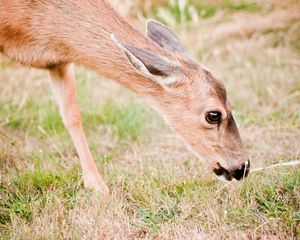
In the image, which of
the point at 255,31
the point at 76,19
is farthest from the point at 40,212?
the point at 255,31

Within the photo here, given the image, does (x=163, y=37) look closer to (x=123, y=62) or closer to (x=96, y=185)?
(x=123, y=62)

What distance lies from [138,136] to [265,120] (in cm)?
155

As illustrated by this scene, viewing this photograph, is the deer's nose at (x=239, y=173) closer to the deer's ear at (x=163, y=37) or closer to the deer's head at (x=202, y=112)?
the deer's head at (x=202, y=112)

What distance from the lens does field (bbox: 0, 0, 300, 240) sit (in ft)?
13.0

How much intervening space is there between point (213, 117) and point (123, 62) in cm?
92

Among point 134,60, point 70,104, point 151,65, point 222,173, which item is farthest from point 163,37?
point 222,173

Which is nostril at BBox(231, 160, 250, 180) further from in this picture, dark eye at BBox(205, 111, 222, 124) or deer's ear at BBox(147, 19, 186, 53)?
deer's ear at BBox(147, 19, 186, 53)

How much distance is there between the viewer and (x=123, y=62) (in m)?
4.65

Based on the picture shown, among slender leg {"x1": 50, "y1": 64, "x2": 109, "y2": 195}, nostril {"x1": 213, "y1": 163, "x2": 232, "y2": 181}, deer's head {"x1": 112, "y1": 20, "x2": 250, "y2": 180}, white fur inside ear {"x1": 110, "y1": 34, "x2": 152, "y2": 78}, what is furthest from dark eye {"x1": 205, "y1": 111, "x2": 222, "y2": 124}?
slender leg {"x1": 50, "y1": 64, "x2": 109, "y2": 195}

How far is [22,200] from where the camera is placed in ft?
14.3

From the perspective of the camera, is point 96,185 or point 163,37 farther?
point 163,37

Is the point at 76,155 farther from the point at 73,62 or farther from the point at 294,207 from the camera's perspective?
the point at 294,207

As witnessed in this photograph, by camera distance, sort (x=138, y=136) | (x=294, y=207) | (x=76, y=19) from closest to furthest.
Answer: (x=294, y=207)
(x=76, y=19)
(x=138, y=136)

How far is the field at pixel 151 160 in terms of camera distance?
13.0ft
